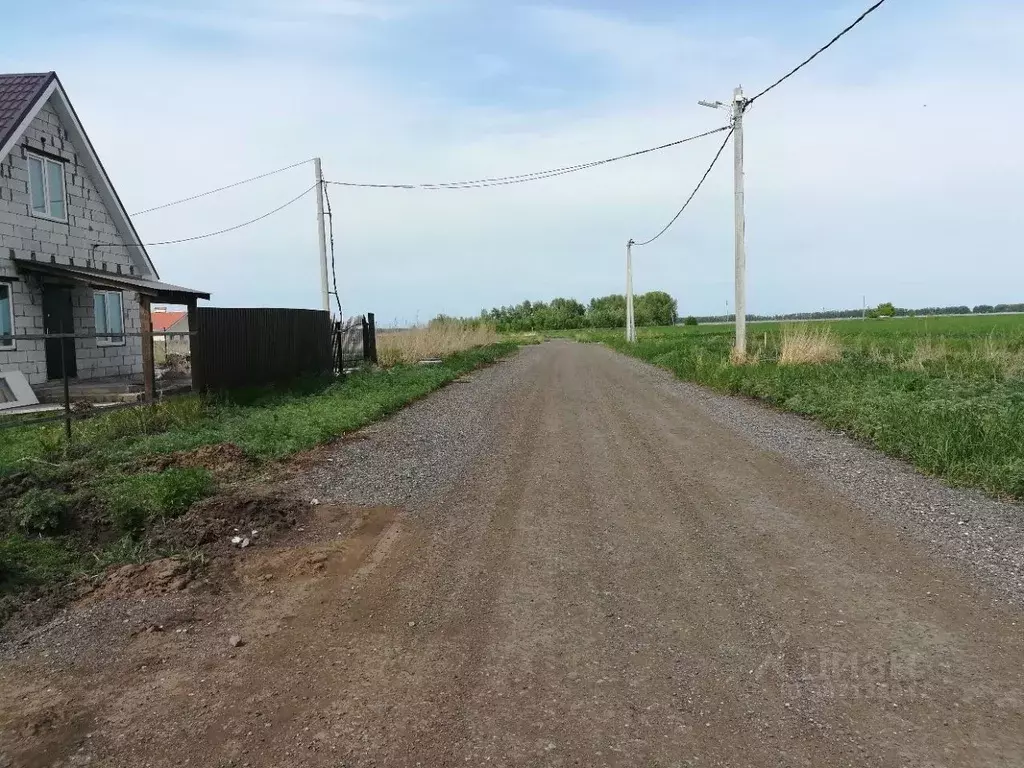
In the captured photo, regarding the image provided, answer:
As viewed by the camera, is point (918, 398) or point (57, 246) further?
point (57, 246)

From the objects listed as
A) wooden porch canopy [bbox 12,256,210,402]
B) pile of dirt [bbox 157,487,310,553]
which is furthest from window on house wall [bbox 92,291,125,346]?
pile of dirt [bbox 157,487,310,553]

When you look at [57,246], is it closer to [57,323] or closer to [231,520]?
[57,323]

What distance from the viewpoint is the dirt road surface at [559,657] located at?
3.05 metres

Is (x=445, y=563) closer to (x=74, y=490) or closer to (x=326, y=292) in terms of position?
(x=74, y=490)

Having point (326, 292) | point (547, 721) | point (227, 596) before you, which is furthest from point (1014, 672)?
point (326, 292)

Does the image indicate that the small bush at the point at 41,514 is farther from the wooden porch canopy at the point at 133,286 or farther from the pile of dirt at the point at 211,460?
the wooden porch canopy at the point at 133,286

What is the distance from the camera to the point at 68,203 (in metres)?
16.7

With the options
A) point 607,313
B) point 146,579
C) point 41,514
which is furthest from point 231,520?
point 607,313

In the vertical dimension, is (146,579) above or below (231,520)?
below

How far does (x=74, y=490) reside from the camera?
6.98m

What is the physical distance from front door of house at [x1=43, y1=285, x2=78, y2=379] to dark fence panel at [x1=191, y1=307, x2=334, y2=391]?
4550 millimetres

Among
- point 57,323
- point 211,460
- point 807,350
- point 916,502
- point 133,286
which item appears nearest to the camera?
point 916,502

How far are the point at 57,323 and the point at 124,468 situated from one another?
10290mm

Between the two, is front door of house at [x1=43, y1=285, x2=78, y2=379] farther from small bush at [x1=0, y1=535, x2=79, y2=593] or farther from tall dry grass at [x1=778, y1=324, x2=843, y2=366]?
tall dry grass at [x1=778, y1=324, x2=843, y2=366]
